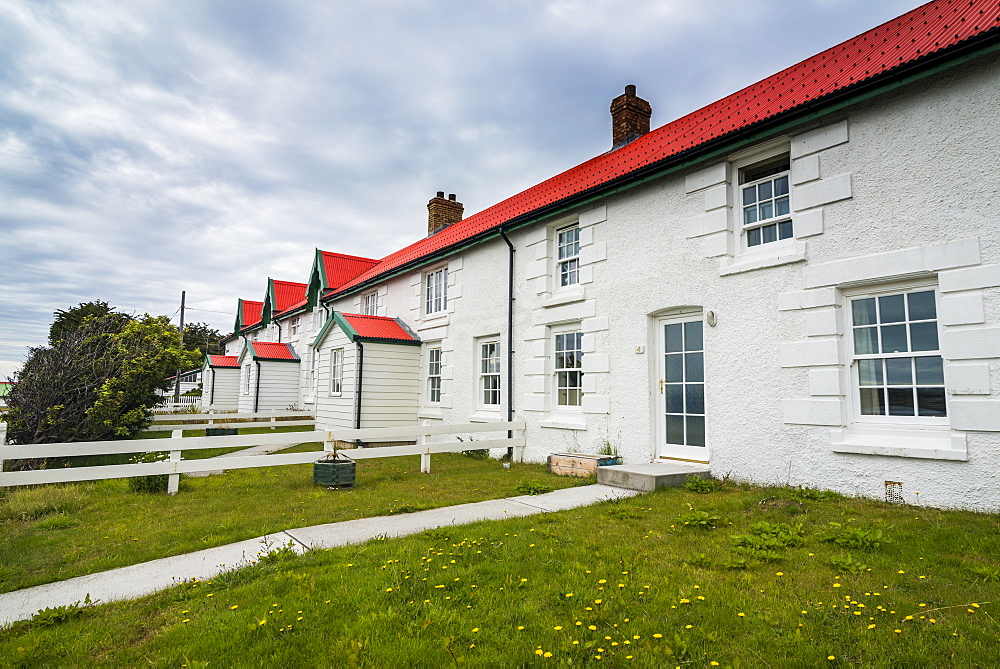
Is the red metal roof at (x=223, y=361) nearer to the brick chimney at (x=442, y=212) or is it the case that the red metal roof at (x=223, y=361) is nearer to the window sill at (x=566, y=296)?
the brick chimney at (x=442, y=212)

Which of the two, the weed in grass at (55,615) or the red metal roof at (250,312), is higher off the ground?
the red metal roof at (250,312)

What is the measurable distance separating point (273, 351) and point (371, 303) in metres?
9.08

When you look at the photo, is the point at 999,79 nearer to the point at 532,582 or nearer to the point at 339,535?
the point at 532,582

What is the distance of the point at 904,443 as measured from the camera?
22.3 feet

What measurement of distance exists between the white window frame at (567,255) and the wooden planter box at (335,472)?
5.70m

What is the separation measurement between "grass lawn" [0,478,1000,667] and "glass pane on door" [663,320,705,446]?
3.37 meters

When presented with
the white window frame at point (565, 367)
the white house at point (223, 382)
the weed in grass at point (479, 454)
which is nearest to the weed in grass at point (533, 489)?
the white window frame at point (565, 367)

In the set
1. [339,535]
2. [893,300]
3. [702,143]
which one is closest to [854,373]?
[893,300]

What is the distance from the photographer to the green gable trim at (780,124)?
21.5ft

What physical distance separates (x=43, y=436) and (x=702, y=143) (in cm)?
1367

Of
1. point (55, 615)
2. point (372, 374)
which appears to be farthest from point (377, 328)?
point (55, 615)

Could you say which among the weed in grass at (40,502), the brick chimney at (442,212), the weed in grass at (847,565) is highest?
the brick chimney at (442,212)

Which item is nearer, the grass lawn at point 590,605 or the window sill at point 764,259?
the grass lawn at point 590,605

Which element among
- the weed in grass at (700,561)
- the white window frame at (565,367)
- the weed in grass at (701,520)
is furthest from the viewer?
the white window frame at (565,367)
